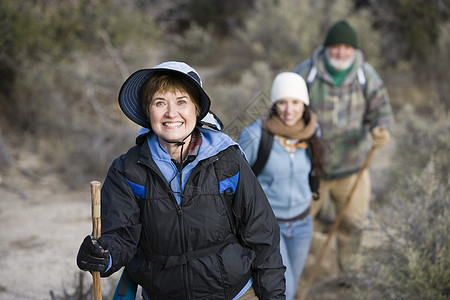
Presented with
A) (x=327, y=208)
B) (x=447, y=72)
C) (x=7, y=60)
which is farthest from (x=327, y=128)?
(x=447, y=72)

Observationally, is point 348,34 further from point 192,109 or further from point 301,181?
point 192,109

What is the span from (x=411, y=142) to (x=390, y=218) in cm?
278

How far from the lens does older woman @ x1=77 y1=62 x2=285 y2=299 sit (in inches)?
70.1

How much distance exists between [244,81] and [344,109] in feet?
18.3

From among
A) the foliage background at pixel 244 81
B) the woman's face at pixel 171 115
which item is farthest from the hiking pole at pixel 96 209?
the foliage background at pixel 244 81

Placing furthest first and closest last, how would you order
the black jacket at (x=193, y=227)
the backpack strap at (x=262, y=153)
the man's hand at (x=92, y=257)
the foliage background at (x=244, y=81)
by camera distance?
1. the foliage background at (x=244, y=81)
2. the backpack strap at (x=262, y=153)
3. the black jacket at (x=193, y=227)
4. the man's hand at (x=92, y=257)

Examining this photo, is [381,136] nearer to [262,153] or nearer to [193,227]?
[262,153]

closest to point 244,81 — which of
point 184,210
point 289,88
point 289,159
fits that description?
point 289,88

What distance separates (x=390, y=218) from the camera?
355 centimetres

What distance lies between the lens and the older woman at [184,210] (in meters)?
1.78

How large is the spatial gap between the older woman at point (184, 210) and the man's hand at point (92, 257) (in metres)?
0.05

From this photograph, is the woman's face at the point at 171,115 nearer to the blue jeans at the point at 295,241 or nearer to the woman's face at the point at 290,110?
the woman's face at the point at 290,110

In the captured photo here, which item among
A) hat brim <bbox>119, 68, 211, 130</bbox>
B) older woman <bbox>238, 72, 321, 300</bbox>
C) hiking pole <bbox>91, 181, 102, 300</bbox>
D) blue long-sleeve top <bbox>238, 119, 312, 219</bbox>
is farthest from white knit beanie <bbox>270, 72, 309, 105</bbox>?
hiking pole <bbox>91, 181, 102, 300</bbox>

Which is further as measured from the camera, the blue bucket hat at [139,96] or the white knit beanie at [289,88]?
the white knit beanie at [289,88]
